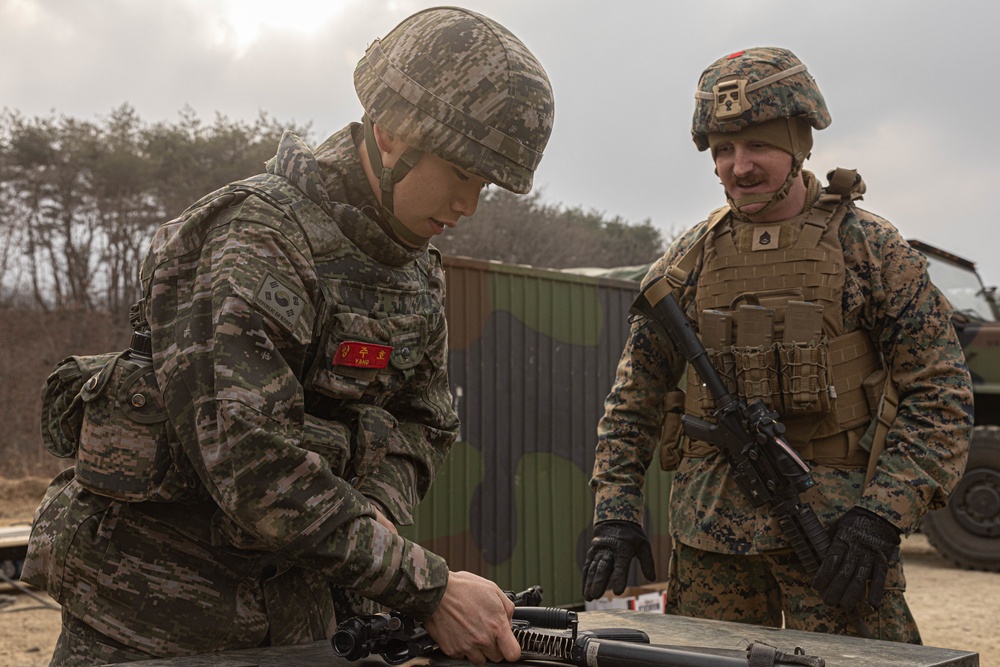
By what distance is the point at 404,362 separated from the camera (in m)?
2.12

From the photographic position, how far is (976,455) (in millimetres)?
8188

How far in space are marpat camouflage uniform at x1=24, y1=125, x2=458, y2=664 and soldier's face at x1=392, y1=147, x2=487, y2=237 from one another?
70 mm

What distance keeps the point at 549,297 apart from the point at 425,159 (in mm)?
4362

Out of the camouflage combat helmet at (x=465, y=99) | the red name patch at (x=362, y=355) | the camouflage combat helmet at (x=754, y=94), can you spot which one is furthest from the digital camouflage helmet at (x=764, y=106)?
the red name patch at (x=362, y=355)

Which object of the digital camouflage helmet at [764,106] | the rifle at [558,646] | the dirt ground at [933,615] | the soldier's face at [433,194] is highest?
the digital camouflage helmet at [764,106]

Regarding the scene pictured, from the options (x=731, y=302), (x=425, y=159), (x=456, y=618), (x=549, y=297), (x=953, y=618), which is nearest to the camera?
(x=456, y=618)

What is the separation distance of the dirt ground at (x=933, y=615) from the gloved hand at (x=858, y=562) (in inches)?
133

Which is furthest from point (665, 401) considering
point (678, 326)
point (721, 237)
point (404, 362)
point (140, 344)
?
point (140, 344)

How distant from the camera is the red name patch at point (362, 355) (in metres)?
1.97

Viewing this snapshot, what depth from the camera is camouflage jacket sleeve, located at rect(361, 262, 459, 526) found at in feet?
7.13

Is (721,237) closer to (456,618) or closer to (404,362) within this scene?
(404,362)

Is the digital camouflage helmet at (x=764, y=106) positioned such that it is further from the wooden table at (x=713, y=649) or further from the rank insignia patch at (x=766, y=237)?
the wooden table at (x=713, y=649)

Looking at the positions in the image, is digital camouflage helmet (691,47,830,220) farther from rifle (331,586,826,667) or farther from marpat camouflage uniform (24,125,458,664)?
rifle (331,586,826,667)

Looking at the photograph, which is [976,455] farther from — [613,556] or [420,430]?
[420,430]
